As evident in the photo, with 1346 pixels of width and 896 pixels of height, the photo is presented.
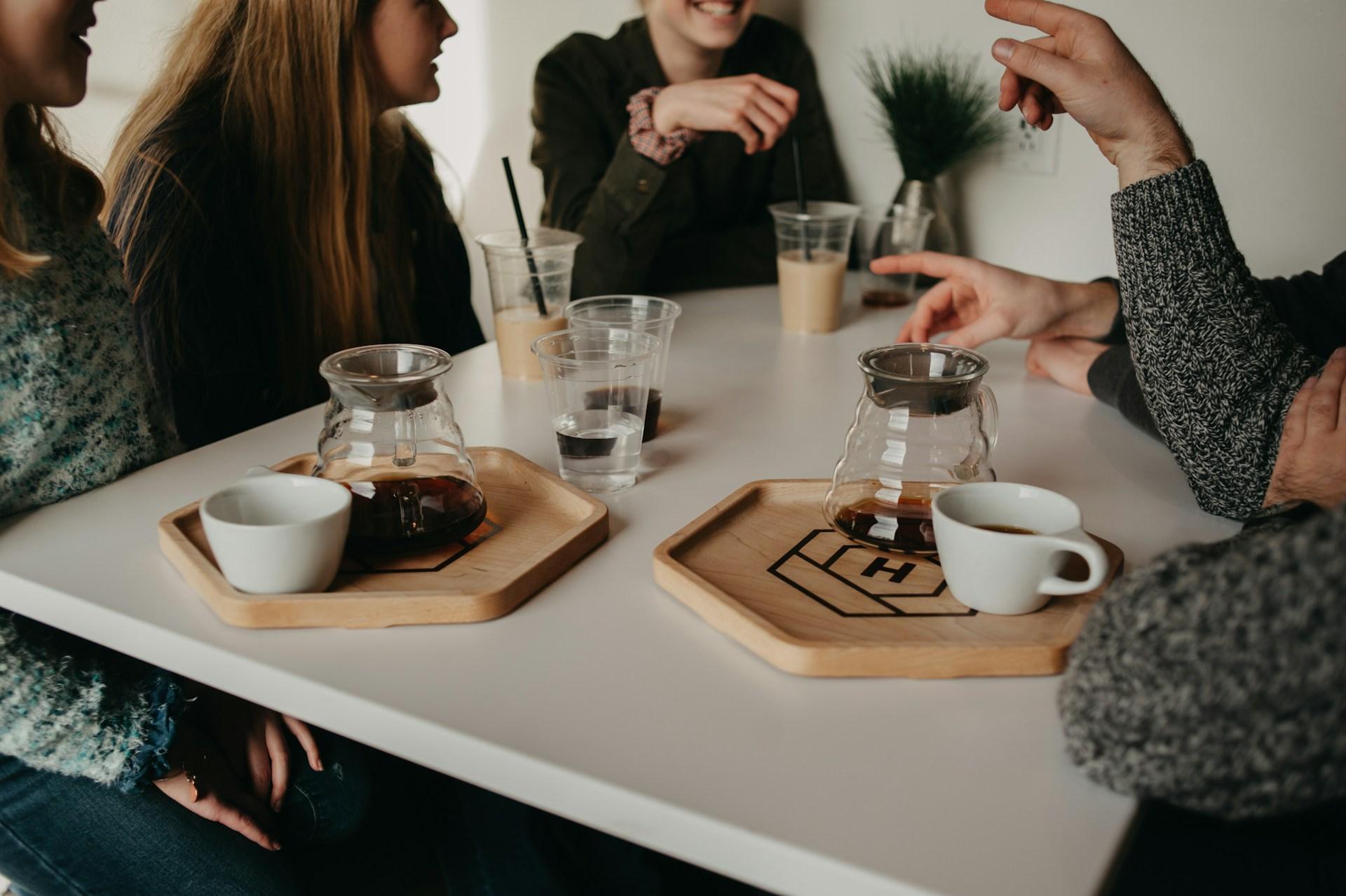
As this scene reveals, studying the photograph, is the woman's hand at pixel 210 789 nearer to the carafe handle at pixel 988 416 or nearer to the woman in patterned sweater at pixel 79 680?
the woman in patterned sweater at pixel 79 680

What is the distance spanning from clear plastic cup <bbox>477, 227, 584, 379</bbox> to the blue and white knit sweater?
44 centimetres

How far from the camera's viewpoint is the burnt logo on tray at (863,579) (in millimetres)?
789

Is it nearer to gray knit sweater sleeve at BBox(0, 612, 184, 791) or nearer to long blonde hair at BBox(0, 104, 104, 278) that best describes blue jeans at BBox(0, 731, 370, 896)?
gray knit sweater sleeve at BBox(0, 612, 184, 791)

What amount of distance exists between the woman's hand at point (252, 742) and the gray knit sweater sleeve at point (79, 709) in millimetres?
105

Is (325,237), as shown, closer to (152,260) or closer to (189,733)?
(152,260)

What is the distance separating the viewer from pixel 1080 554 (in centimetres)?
73

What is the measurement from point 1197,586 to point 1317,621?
0.19ft

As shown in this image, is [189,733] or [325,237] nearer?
[189,733]

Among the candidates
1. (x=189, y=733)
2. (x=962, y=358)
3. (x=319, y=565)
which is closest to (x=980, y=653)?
(x=962, y=358)

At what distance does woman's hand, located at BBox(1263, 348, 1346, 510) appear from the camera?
905 millimetres

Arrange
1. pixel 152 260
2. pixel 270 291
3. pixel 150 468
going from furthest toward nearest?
pixel 270 291 < pixel 152 260 < pixel 150 468

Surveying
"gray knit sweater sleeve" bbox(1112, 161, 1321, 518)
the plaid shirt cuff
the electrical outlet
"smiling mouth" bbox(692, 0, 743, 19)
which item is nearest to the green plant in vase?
the electrical outlet

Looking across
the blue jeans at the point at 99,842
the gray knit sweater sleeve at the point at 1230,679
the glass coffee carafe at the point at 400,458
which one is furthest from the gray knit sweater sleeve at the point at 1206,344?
the blue jeans at the point at 99,842

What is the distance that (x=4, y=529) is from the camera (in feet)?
3.08
